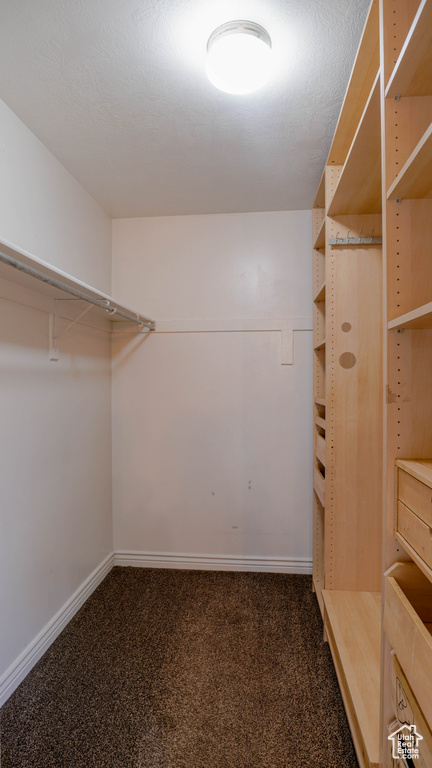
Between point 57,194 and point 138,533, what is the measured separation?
87.1 inches

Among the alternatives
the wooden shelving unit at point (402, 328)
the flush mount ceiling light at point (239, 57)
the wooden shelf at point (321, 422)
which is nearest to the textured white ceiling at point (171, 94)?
the flush mount ceiling light at point (239, 57)

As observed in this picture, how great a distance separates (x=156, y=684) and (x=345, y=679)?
794mm

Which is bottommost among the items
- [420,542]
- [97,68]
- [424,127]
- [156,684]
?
[156,684]

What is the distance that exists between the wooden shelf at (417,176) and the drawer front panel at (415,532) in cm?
79

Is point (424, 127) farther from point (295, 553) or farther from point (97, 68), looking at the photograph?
point (295, 553)

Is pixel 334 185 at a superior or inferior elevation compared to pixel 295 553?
superior

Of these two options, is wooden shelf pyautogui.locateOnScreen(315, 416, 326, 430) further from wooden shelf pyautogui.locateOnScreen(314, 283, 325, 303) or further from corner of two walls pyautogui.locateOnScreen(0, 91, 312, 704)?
wooden shelf pyautogui.locateOnScreen(314, 283, 325, 303)

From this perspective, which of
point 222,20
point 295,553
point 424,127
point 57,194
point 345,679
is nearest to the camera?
point 424,127

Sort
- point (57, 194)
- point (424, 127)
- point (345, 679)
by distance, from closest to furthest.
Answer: point (424, 127), point (345, 679), point (57, 194)

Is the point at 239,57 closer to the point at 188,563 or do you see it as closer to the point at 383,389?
the point at 383,389

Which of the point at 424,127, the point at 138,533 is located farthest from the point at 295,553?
the point at 424,127

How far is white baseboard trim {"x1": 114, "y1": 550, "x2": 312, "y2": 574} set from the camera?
2.60 meters

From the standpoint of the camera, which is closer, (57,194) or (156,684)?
(156,684)

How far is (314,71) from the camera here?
1.47 m
